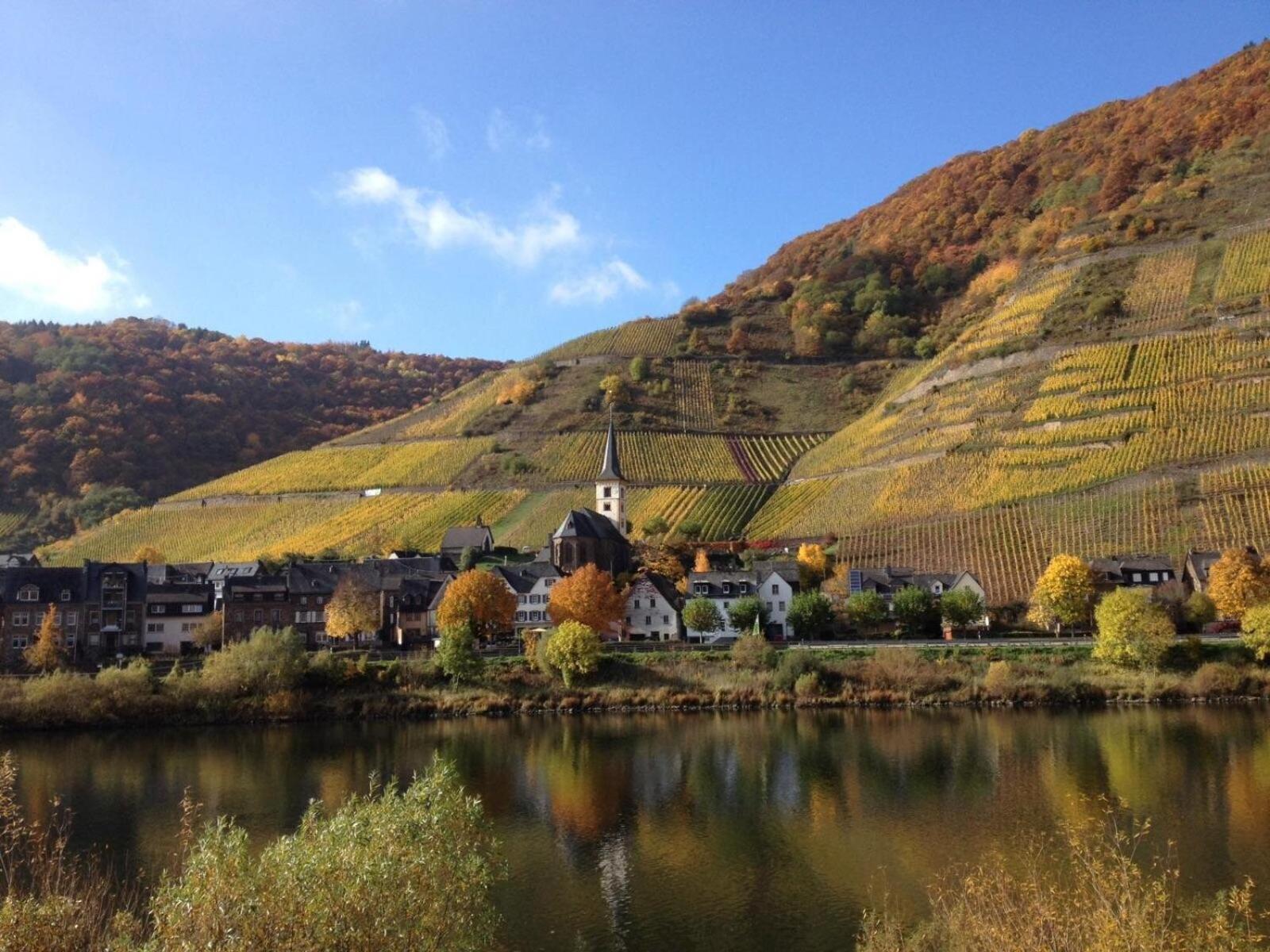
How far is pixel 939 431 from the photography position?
323 ft

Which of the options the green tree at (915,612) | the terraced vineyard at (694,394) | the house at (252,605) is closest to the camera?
the green tree at (915,612)

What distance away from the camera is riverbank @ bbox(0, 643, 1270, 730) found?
2261 inches

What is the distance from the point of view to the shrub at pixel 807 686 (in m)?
59.7

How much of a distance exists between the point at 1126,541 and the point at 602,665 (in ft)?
124

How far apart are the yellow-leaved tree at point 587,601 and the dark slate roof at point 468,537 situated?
75.6 ft

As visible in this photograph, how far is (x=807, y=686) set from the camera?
59844mm

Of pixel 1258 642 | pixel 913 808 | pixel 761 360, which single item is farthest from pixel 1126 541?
pixel 761 360

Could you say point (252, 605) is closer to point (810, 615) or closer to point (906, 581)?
point (810, 615)

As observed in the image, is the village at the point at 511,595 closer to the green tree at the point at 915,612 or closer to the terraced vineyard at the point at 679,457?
the green tree at the point at 915,612

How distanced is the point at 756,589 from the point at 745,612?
3.85 m

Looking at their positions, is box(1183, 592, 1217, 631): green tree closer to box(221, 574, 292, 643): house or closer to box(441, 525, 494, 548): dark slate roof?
box(441, 525, 494, 548): dark slate roof

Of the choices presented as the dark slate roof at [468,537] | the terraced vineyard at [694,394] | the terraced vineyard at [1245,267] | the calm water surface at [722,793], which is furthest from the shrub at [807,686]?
the terraced vineyard at [694,394]

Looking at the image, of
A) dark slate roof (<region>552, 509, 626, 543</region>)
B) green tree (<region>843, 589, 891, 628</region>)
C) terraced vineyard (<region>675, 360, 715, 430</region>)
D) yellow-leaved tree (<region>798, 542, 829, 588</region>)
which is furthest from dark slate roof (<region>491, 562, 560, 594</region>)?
terraced vineyard (<region>675, 360, 715, 430</region>)

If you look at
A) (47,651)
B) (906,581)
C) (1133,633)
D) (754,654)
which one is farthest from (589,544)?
(1133,633)
